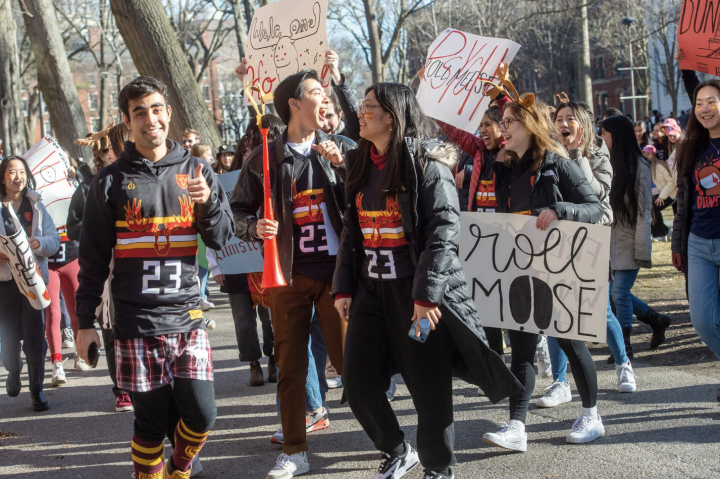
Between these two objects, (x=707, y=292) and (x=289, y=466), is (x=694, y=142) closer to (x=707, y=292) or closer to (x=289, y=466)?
(x=707, y=292)

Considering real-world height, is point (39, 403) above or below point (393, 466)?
below

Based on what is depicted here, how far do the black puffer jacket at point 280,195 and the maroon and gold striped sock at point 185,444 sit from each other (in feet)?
3.08

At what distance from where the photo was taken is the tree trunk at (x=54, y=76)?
16.2 m

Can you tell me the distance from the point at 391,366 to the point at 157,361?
43.5 inches

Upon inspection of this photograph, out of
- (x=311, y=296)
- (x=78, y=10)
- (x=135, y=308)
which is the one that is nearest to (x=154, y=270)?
(x=135, y=308)

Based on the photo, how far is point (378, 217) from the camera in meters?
3.73

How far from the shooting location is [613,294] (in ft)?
21.1

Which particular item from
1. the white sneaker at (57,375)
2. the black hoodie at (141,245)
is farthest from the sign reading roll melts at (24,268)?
the black hoodie at (141,245)

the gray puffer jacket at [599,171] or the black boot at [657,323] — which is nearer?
the gray puffer jacket at [599,171]

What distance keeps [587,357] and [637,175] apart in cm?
225

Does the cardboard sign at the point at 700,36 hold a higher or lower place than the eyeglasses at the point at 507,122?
higher

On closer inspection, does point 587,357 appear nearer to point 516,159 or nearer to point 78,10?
point 516,159

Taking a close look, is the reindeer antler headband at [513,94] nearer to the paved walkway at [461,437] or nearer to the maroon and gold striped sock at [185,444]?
the paved walkway at [461,437]

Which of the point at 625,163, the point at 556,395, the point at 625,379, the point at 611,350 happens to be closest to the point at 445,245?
the point at 556,395
